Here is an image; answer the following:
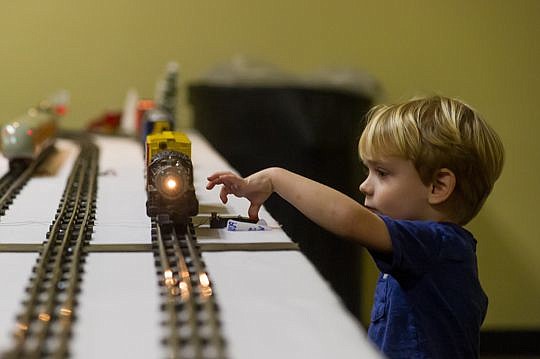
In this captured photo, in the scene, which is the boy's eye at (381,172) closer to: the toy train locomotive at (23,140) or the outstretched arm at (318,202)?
the outstretched arm at (318,202)

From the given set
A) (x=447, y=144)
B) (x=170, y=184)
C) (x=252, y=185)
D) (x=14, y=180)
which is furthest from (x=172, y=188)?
(x=14, y=180)

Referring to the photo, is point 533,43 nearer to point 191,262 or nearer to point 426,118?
point 426,118

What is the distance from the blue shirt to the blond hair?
8cm

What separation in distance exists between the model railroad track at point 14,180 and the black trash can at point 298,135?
101 cm

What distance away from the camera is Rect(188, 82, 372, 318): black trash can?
3197 mm

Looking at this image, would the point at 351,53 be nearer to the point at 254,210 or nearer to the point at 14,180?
the point at 14,180

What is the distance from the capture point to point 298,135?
321cm

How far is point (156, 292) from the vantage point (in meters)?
1.03

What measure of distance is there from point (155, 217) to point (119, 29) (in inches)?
87.6

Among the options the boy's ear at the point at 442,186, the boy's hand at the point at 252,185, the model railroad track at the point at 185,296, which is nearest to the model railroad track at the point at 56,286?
the model railroad track at the point at 185,296

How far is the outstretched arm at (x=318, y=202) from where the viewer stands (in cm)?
127

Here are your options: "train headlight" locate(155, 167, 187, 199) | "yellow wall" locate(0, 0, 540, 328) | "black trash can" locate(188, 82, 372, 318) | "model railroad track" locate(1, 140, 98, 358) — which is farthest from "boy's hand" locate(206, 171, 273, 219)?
"yellow wall" locate(0, 0, 540, 328)

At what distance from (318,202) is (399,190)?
171mm

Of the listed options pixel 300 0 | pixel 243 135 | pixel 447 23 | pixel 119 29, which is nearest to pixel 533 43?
pixel 447 23
